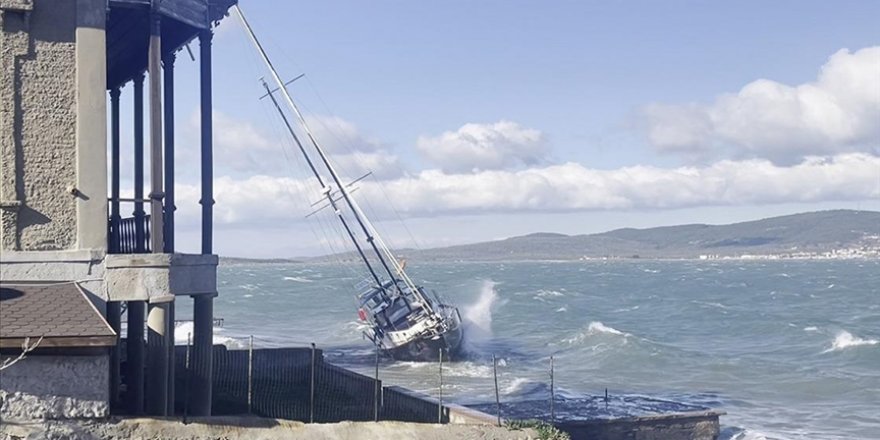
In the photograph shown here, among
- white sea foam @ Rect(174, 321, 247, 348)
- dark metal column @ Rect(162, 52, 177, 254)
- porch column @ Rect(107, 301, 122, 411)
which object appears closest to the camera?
porch column @ Rect(107, 301, 122, 411)

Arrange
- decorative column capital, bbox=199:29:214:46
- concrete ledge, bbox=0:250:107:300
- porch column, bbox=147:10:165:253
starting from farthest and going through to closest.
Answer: decorative column capital, bbox=199:29:214:46, porch column, bbox=147:10:165:253, concrete ledge, bbox=0:250:107:300

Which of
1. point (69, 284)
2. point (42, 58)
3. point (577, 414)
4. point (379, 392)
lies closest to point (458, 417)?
point (379, 392)

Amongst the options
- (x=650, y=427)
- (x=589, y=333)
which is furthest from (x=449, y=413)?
(x=589, y=333)

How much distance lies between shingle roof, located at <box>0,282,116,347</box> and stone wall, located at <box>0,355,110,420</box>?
15.6 inches

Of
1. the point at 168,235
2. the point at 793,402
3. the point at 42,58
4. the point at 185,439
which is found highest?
the point at 42,58

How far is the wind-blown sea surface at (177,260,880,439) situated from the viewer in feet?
124

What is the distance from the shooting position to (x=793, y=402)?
1542 inches

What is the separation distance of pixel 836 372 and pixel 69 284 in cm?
3907

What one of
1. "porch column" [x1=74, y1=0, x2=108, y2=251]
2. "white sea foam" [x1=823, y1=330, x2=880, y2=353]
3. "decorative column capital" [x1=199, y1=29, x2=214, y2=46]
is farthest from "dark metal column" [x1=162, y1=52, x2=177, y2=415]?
"white sea foam" [x1=823, y1=330, x2=880, y2=353]

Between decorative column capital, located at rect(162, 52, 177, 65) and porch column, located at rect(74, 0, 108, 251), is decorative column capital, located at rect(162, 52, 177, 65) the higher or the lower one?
the higher one

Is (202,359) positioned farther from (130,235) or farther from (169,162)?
(169,162)

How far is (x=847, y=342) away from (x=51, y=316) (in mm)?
51958

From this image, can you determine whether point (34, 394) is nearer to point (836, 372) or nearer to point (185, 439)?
point (185, 439)

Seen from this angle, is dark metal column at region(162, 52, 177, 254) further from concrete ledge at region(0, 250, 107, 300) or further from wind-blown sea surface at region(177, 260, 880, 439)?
wind-blown sea surface at region(177, 260, 880, 439)
